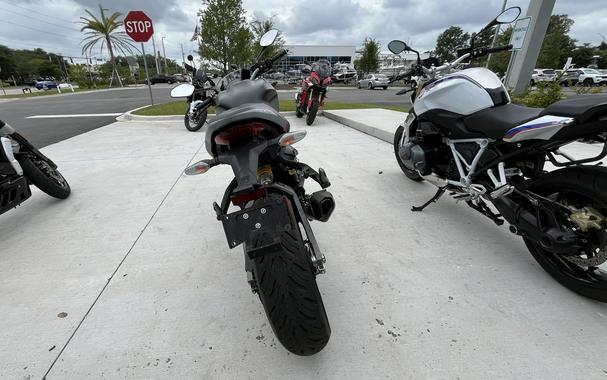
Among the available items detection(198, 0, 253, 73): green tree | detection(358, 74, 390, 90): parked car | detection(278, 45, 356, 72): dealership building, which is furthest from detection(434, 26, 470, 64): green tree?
detection(198, 0, 253, 73): green tree

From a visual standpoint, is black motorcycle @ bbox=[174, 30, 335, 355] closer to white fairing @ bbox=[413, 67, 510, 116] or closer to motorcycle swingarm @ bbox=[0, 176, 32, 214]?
white fairing @ bbox=[413, 67, 510, 116]

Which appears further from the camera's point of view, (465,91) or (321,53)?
(321,53)

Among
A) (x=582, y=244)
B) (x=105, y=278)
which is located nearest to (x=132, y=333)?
(x=105, y=278)

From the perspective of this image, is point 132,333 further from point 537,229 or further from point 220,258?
point 537,229

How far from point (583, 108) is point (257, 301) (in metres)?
1.91

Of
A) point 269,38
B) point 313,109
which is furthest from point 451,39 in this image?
point 269,38

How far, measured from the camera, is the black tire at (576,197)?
142 centimetres

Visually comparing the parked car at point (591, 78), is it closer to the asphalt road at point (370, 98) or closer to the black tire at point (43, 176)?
the asphalt road at point (370, 98)

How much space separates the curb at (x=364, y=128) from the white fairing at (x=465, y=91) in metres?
2.54

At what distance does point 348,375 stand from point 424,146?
202 cm

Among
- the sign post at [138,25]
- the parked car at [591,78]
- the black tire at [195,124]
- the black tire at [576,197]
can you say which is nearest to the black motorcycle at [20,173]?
the black tire at [195,124]

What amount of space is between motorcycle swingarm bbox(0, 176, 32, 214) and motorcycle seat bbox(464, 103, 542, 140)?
3.53 m

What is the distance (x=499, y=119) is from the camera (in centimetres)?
182

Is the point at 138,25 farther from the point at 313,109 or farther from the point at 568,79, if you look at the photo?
the point at 568,79
